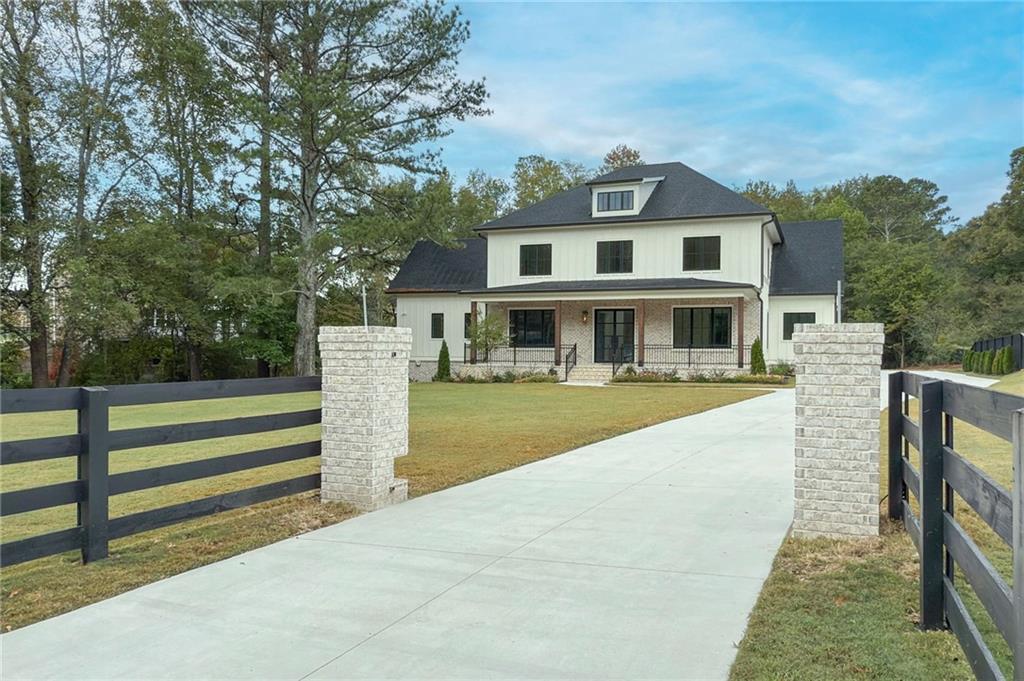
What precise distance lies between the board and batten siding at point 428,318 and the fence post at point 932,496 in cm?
2886

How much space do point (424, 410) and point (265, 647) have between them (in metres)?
12.0

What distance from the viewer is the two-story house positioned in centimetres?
2708

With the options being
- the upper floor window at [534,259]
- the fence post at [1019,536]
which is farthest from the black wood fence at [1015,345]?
the fence post at [1019,536]

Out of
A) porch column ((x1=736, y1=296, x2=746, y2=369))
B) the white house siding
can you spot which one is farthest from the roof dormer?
the white house siding

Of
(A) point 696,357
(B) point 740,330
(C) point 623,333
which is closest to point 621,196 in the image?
(C) point 623,333

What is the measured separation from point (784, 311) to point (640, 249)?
21.8ft

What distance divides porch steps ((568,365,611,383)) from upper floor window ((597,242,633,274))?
13.9ft

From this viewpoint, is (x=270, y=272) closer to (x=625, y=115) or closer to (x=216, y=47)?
(x=216, y=47)

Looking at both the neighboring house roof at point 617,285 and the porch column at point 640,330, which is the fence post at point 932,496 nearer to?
the neighboring house roof at point 617,285

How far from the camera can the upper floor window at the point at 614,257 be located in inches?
1138

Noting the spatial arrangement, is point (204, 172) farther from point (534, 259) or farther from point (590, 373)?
point (590, 373)

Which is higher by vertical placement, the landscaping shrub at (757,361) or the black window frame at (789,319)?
the black window frame at (789,319)

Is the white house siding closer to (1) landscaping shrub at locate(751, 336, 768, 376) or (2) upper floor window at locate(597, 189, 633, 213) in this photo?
(1) landscaping shrub at locate(751, 336, 768, 376)

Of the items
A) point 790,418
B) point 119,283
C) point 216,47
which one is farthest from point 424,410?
point 216,47
